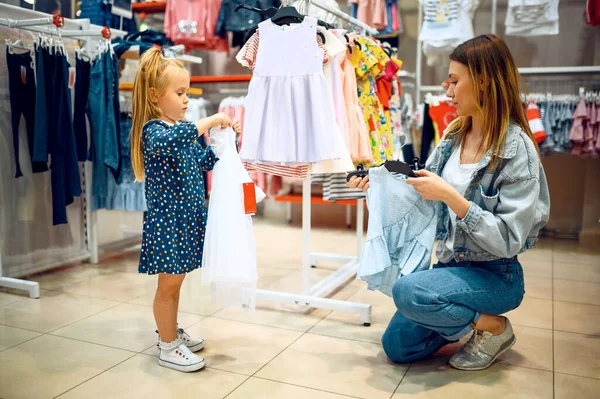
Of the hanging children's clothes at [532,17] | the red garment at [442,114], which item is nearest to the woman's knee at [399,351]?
the red garment at [442,114]

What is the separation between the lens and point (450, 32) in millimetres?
5070

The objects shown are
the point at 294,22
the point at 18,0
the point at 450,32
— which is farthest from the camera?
the point at 450,32

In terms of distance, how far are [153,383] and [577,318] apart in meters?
2.20

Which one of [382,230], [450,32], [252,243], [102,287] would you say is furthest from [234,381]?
[450,32]

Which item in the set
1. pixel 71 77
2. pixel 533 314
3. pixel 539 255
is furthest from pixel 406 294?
pixel 71 77

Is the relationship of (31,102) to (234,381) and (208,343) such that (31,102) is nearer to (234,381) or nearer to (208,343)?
(208,343)

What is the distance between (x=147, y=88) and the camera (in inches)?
90.5

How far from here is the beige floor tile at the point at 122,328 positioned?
266 centimetres

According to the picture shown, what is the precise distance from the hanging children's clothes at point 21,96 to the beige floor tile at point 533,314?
9.53 feet

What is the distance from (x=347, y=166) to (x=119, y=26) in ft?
10.6

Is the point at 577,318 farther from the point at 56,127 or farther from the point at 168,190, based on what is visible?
the point at 56,127

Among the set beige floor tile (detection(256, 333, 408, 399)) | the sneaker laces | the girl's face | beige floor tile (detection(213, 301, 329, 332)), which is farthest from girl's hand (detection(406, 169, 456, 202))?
beige floor tile (detection(213, 301, 329, 332))

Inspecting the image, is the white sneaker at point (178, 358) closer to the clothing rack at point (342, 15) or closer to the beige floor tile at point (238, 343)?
the beige floor tile at point (238, 343)

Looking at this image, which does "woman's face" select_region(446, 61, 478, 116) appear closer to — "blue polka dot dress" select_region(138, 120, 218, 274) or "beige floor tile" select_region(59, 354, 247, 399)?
"blue polka dot dress" select_region(138, 120, 218, 274)
